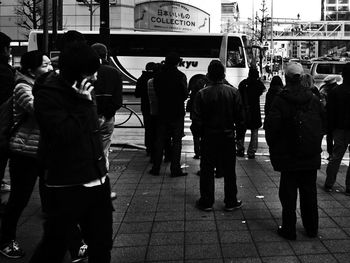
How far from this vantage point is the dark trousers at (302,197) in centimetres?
444

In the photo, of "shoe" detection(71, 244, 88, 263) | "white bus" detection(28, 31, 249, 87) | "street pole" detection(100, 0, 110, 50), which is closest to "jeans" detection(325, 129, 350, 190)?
"shoe" detection(71, 244, 88, 263)

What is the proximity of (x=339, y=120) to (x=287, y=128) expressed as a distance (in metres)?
1.93

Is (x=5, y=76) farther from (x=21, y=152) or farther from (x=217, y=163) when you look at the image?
(x=217, y=163)

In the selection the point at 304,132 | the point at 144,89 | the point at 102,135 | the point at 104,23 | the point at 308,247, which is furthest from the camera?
the point at 144,89

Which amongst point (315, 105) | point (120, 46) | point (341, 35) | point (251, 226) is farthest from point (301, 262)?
point (341, 35)

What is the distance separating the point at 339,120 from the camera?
5996 mm

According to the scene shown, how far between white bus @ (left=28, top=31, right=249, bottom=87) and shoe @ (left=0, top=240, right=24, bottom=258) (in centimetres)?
2056

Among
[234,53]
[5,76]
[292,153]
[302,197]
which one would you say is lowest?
[302,197]

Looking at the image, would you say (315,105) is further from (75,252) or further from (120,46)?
(120,46)

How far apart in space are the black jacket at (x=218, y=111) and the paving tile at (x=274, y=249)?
1.46 meters

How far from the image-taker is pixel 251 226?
4785 millimetres

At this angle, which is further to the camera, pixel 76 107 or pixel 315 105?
pixel 315 105

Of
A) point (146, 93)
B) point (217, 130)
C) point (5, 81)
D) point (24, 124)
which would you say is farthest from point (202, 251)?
point (146, 93)

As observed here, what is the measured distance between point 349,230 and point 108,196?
2878 mm
